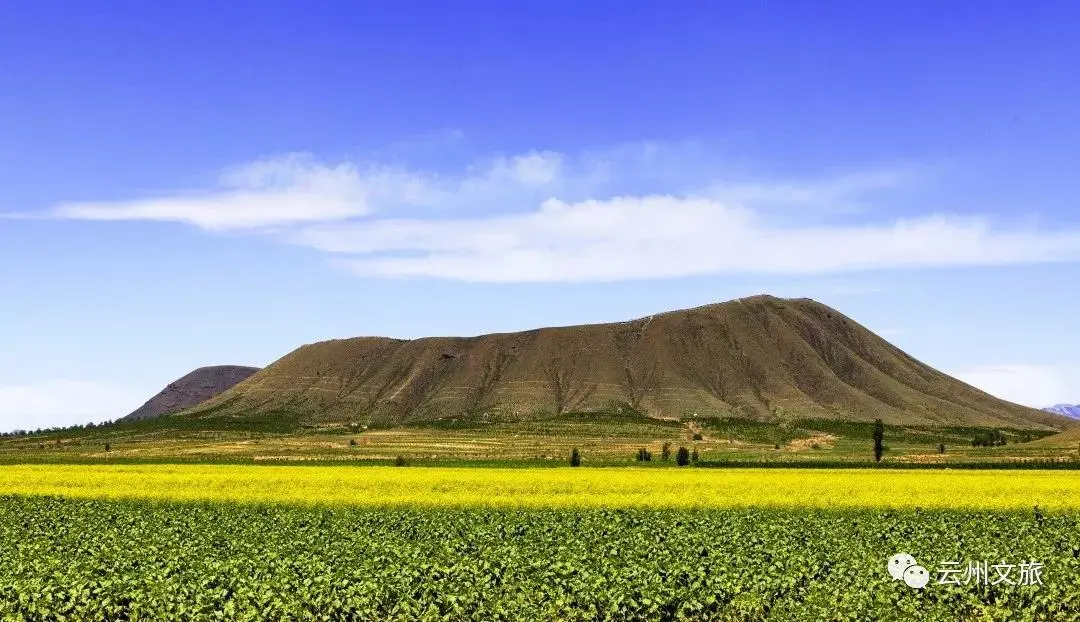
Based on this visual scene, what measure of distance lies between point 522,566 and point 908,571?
10.5 metres

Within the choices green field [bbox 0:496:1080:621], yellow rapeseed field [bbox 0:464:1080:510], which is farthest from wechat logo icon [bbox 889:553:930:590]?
yellow rapeseed field [bbox 0:464:1080:510]

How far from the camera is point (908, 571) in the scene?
26328 mm

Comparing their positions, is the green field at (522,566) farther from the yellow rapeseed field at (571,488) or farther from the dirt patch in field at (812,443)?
the dirt patch in field at (812,443)

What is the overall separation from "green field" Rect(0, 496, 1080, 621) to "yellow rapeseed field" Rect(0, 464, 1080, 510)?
29.9 ft

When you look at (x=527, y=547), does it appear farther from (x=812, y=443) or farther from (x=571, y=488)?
(x=812, y=443)

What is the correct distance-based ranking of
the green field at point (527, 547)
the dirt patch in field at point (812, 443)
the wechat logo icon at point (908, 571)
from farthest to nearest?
the dirt patch in field at point (812, 443), the wechat logo icon at point (908, 571), the green field at point (527, 547)

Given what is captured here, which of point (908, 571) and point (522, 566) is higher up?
point (908, 571)

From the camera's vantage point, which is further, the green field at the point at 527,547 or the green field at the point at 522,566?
the green field at the point at 527,547

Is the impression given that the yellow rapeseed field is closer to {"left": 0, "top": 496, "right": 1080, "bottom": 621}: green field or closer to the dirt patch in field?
{"left": 0, "top": 496, "right": 1080, "bottom": 621}: green field

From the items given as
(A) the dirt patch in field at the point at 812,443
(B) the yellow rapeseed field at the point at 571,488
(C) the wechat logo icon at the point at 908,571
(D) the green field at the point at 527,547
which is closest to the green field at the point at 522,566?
(D) the green field at the point at 527,547

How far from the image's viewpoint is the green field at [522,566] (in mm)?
23500

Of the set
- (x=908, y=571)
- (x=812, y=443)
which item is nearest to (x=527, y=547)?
(x=908, y=571)

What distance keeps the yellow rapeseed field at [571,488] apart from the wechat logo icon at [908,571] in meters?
21.3

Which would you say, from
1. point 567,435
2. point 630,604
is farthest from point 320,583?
point 567,435
